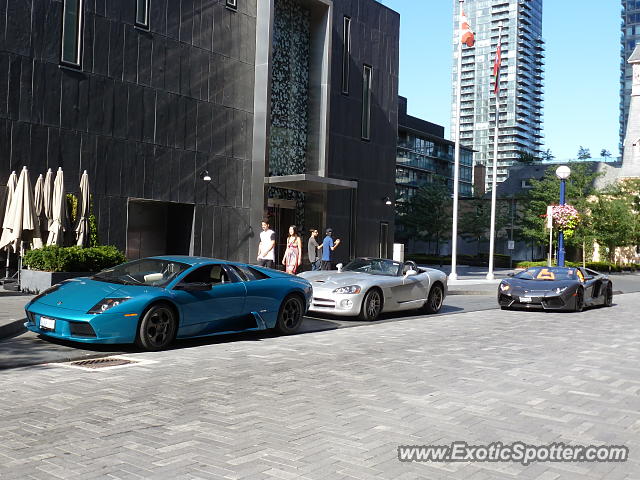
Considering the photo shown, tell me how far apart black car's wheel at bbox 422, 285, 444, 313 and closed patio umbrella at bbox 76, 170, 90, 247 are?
28.1 ft

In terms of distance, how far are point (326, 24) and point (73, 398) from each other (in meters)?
24.3

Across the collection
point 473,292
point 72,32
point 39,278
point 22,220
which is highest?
point 72,32

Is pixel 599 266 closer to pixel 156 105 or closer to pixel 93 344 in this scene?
pixel 156 105

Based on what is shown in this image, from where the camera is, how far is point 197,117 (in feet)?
76.0

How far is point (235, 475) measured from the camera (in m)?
4.15

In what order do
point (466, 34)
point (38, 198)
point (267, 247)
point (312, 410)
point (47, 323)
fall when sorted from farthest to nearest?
1. point (466, 34)
2. point (267, 247)
3. point (38, 198)
4. point (47, 323)
5. point (312, 410)

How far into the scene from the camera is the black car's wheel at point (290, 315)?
1106 cm

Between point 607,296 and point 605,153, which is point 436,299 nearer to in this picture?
point 607,296

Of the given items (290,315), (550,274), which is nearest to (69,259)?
(290,315)

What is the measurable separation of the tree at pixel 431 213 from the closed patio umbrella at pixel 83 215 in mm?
54122

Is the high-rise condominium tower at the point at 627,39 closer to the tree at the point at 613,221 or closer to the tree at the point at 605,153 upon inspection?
the tree at the point at 605,153

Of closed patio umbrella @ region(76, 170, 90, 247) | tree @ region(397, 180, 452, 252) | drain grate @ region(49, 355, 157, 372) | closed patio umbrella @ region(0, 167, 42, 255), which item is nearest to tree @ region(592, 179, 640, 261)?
tree @ region(397, 180, 452, 252)

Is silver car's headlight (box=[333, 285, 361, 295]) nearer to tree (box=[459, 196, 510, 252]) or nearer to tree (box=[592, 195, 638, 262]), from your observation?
tree (box=[592, 195, 638, 262])

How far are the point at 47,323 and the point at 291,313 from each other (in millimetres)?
4063
